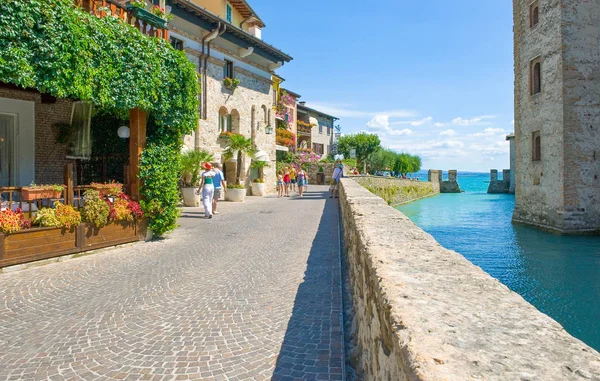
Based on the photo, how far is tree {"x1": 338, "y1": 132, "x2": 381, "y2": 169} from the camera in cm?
5784

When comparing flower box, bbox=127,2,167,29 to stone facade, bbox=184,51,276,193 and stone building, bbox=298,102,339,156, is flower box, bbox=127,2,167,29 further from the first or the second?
stone building, bbox=298,102,339,156

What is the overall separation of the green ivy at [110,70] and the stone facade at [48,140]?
9.43 feet

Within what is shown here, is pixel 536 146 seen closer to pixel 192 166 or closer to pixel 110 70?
pixel 192 166

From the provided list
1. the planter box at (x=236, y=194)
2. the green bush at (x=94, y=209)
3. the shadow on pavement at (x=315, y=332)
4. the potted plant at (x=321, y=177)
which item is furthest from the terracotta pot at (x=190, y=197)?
the potted plant at (x=321, y=177)

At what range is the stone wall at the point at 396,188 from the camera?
24277mm

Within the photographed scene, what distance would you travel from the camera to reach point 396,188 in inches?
1336

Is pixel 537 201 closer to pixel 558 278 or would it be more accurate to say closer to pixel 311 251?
pixel 558 278

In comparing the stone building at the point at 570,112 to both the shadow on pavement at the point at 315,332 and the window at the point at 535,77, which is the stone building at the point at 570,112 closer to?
the window at the point at 535,77

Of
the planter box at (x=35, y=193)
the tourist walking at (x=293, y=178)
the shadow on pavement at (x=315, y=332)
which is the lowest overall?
the shadow on pavement at (x=315, y=332)

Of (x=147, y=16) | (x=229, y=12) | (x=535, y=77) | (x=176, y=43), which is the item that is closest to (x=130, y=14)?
(x=147, y=16)

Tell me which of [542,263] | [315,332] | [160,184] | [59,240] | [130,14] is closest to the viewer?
[315,332]

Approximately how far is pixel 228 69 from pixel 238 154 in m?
4.69

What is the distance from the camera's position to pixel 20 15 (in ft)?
19.5

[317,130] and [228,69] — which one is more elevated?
[317,130]
